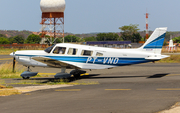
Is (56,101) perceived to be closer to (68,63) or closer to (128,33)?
(68,63)

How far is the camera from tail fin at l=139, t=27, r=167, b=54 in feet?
48.7

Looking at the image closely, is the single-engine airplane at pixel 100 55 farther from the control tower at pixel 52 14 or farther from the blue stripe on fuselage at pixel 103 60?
the control tower at pixel 52 14

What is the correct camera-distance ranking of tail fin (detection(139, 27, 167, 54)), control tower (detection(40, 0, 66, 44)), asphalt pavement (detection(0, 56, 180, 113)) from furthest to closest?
control tower (detection(40, 0, 66, 44)) → tail fin (detection(139, 27, 167, 54)) → asphalt pavement (detection(0, 56, 180, 113))

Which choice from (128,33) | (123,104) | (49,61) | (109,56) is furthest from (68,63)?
(128,33)

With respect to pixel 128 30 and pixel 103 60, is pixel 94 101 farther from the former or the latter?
pixel 128 30

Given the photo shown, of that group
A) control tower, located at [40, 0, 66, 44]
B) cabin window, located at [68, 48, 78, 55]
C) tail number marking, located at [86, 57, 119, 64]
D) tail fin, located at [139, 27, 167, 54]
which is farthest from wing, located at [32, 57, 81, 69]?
control tower, located at [40, 0, 66, 44]

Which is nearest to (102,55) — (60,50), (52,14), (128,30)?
(60,50)

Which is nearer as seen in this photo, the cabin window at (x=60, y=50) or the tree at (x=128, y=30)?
the cabin window at (x=60, y=50)

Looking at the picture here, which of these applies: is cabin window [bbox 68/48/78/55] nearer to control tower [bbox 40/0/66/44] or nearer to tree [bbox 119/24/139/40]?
control tower [bbox 40/0/66/44]

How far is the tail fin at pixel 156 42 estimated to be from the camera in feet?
48.7

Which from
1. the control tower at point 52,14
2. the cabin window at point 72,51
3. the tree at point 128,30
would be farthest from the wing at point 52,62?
the tree at point 128,30

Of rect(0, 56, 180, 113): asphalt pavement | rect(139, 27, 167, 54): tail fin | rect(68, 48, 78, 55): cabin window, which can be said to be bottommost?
rect(0, 56, 180, 113): asphalt pavement

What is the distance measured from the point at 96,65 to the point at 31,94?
5.88m

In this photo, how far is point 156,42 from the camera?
1502 centimetres
